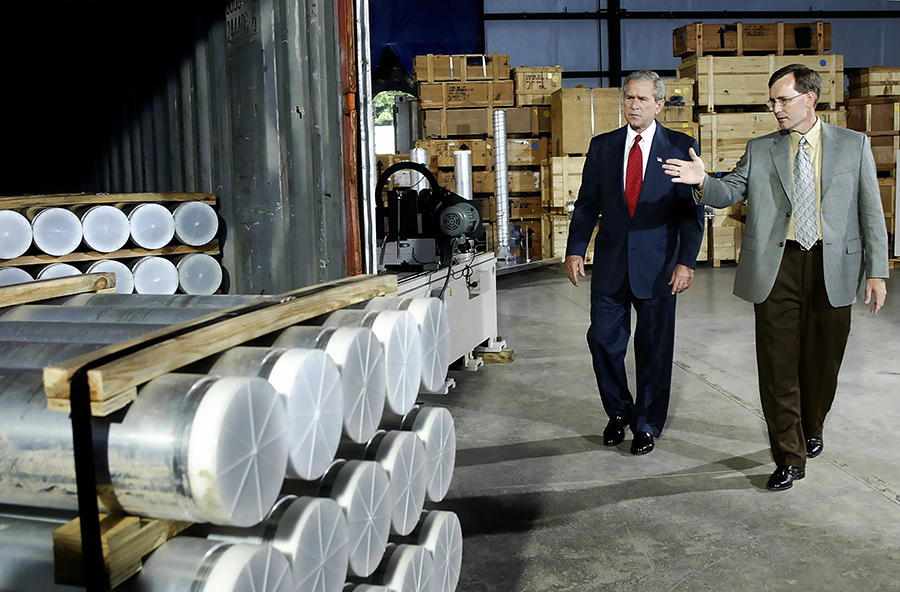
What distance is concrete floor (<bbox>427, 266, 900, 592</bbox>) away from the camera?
8.83ft

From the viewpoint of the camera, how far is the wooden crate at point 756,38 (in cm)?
1143

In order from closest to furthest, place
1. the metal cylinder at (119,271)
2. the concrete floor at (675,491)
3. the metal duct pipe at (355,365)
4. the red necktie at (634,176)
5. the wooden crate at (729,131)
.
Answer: the metal duct pipe at (355,365) → the concrete floor at (675,491) → the red necktie at (634,176) → the metal cylinder at (119,271) → the wooden crate at (729,131)

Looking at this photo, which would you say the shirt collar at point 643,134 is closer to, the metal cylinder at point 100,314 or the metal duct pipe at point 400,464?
the metal duct pipe at point 400,464

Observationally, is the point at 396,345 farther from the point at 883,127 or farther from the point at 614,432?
the point at 883,127

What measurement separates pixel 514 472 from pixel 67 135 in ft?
14.9

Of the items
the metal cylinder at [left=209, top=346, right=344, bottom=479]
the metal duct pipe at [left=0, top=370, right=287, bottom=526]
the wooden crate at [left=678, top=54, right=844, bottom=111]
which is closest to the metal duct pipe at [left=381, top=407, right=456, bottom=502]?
the metal cylinder at [left=209, top=346, right=344, bottom=479]

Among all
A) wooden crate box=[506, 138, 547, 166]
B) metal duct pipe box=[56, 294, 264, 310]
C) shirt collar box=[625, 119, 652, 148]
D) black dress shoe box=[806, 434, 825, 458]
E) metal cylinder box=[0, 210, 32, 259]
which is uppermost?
wooden crate box=[506, 138, 547, 166]

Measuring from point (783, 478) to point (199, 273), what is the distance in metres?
3.50

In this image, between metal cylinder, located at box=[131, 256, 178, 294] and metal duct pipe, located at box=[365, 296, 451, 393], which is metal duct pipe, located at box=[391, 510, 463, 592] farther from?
metal cylinder, located at box=[131, 256, 178, 294]

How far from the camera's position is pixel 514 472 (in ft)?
12.0

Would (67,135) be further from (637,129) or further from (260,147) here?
(637,129)

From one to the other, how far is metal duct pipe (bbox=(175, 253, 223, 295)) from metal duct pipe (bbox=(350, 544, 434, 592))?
333cm

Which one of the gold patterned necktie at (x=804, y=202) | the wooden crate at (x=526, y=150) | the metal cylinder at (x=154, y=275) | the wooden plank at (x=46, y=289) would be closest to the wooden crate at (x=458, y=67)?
the wooden crate at (x=526, y=150)

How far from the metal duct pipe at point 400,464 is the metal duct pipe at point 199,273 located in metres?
3.26
